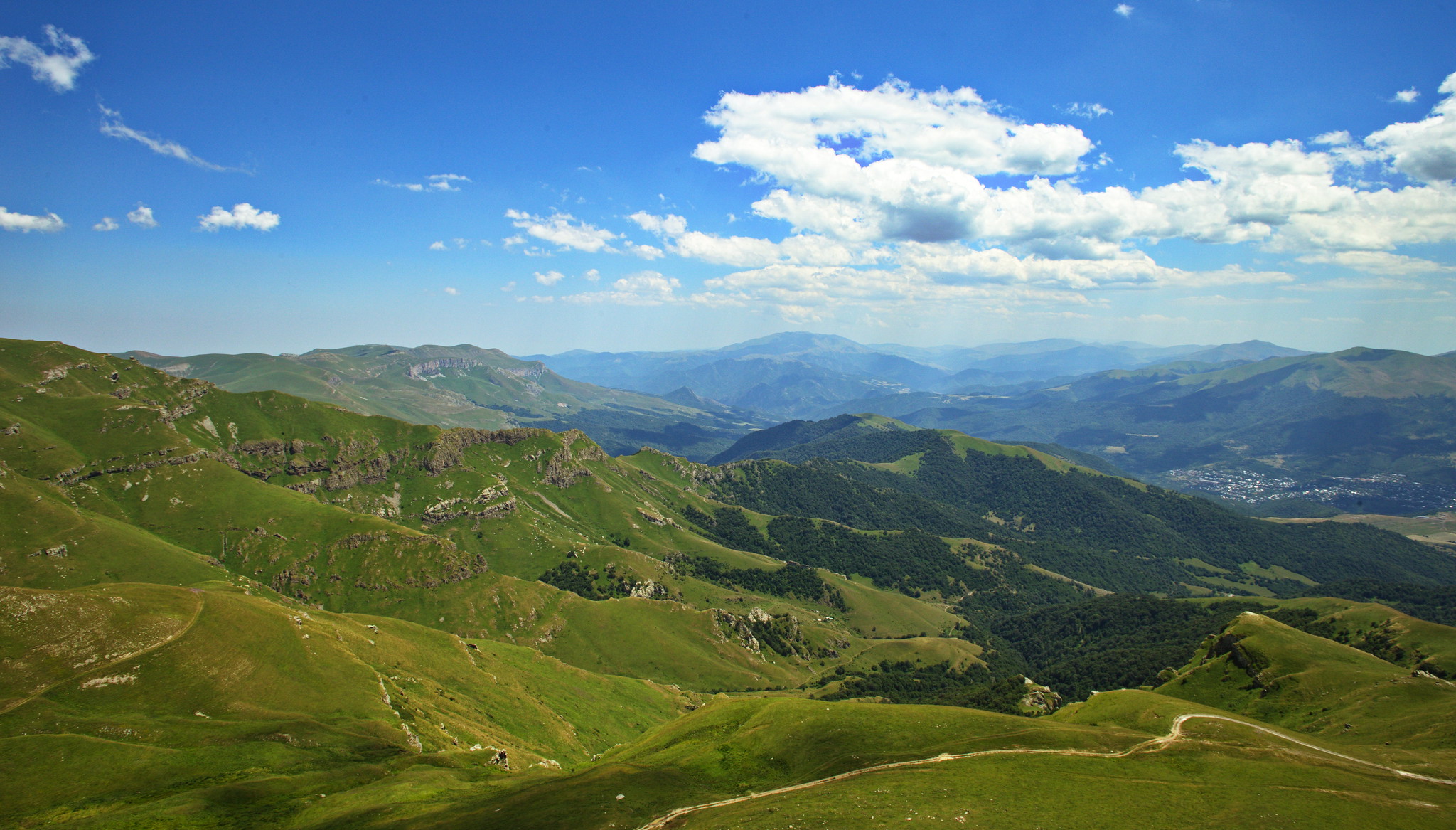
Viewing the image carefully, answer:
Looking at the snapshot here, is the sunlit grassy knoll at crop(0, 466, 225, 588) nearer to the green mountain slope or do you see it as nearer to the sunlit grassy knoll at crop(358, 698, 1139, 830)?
the sunlit grassy knoll at crop(358, 698, 1139, 830)

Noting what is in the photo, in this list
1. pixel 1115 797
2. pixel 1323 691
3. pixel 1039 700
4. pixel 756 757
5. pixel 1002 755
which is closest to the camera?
pixel 1115 797

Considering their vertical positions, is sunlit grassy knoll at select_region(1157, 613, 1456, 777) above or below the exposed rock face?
above

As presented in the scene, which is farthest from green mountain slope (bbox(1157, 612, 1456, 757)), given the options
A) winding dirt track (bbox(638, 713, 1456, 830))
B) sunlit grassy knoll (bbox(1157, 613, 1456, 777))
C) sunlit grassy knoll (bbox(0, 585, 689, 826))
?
sunlit grassy knoll (bbox(0, 585, 689, 826))

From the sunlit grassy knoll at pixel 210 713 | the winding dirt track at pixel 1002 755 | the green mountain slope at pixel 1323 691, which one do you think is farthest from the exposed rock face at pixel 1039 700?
the sunlit grassy knoll at pixel 210 713

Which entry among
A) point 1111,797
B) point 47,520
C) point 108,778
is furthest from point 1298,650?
point 47,520

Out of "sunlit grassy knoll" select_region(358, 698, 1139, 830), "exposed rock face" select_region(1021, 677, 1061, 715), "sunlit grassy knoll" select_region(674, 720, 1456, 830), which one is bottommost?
"exposed rock face" select_region(1021, 677, 1061, 715)

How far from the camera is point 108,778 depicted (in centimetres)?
6303

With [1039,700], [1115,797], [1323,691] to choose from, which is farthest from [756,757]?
[1039,700]

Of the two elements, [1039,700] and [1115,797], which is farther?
[1039,700]

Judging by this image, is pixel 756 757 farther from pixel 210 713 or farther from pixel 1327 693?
pixel 1327 693

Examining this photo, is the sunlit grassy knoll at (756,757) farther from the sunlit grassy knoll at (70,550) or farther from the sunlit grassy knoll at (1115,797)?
the sunlit grassy knoll at (70,550)

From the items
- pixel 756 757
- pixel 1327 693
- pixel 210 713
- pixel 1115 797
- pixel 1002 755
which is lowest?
pixel 1327 693

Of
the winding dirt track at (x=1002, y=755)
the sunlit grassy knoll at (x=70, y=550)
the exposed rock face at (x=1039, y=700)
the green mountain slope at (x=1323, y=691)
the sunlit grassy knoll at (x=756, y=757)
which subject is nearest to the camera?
the sunlit grassy knoll at (x=756, y=757)

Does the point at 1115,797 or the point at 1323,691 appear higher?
the point at 1115,797
